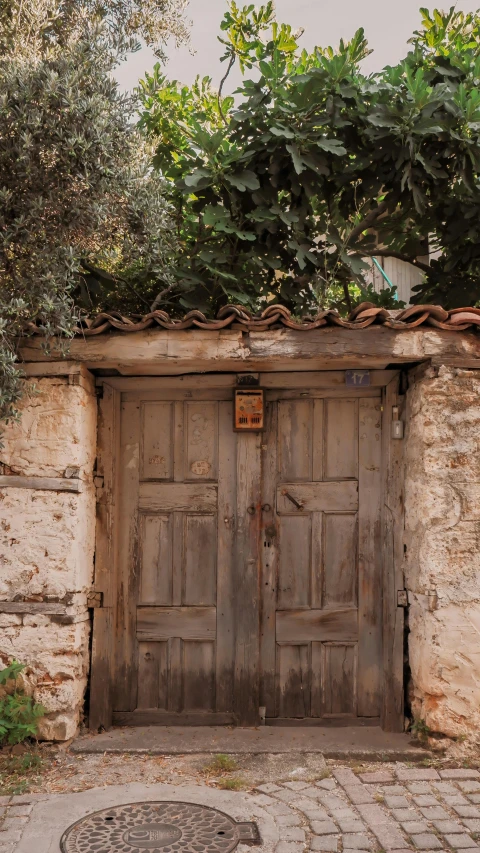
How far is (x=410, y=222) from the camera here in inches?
241

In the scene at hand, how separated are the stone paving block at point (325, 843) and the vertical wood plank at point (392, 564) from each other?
150 cm

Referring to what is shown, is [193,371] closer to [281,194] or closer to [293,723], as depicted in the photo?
[281,194]

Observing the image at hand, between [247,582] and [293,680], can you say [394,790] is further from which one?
[247,582]

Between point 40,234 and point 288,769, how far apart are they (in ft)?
11.2

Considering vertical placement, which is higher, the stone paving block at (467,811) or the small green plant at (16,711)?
the small green plant at (16,711)

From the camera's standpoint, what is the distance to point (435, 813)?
3580 mm

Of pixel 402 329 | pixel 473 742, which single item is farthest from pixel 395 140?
pixel 473 742

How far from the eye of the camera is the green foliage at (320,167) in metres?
5.09

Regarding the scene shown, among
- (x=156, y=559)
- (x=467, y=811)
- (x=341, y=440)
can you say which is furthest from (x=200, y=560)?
(x=467, y=811)

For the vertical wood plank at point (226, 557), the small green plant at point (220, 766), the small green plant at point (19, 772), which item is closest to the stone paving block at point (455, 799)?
the small green plant at point (220, 766)

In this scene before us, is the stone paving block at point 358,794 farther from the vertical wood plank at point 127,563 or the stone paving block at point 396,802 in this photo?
the vertical wood plank at point 127,563

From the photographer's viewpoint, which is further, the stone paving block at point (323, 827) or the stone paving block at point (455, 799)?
the stone paving block at point (455, 799)

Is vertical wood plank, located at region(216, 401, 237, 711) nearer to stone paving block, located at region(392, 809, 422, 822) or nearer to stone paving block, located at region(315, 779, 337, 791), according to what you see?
stone paving block, located at region(315, 779, 337, 791)

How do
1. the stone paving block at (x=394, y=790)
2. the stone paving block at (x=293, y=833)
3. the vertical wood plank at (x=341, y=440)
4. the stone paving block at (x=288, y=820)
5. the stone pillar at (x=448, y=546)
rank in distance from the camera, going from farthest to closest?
the vertical wood plank at (x=341, y=440)
the stone pillar at (x=448, y=546)
the stone paving block at (x=394, y=790)
the stone paving block at (x=288, y=820)
the stone paving block at (x=293, y=833)
